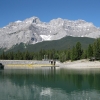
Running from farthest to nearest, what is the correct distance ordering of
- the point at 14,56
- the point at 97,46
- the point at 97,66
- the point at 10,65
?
the point at 14,56 → the point at 10,65 → the point at 97,46 → the point at 97,66

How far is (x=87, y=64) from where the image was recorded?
307 feet

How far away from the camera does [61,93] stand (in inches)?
1289

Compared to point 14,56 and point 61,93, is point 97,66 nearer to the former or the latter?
point 61,93

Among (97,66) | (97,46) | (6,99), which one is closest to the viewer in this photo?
(6,99)

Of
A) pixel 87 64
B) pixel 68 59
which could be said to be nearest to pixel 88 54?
pixel 87 64

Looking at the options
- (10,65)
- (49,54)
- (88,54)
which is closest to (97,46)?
(88,54)

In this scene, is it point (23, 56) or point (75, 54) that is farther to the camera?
point (23, 56)

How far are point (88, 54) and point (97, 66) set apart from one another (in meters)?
17.1

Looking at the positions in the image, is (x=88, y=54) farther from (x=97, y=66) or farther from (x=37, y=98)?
(x=37, y=98)

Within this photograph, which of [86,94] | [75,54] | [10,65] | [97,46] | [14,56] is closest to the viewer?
[86,94]

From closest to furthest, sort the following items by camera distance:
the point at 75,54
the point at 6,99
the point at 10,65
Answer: the point at 6,99
the point at 75,54
the point at 10,65

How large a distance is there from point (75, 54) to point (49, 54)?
51.9m

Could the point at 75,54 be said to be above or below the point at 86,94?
above

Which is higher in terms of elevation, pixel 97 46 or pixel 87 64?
pixel 97 46
